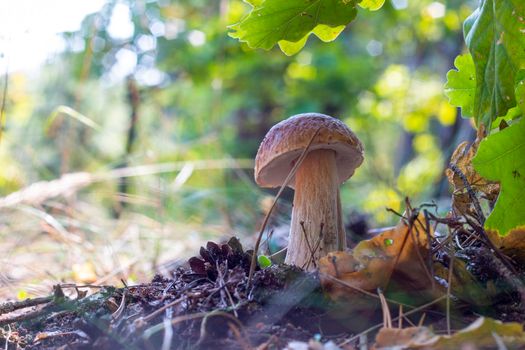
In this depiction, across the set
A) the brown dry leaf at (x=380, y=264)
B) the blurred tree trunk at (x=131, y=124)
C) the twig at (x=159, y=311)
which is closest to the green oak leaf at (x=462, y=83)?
the brown dry leaf at (x=380, y=264)

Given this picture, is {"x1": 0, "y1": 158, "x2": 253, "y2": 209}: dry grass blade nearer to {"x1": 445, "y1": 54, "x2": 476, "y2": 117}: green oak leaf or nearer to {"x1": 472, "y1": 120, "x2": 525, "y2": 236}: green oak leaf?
{"x1": 445, "y1": 54, "x2": 476, "y2": 117}: green oak leaf

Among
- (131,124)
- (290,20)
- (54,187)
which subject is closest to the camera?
(290,20)

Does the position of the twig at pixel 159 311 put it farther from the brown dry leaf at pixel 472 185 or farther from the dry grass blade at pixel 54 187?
the dry grass blade at pixel 54 187

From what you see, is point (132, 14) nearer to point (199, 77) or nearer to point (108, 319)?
point (199, 77)

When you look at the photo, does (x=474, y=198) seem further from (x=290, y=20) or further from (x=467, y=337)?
(x=290, y=20)

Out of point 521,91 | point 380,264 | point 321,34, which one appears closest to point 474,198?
point 521,91

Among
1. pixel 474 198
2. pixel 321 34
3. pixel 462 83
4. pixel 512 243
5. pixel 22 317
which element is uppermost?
pixel 321 34
